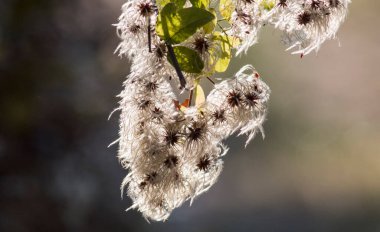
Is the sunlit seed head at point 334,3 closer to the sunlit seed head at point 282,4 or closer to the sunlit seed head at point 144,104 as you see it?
the sunlit seed head at point 282,4

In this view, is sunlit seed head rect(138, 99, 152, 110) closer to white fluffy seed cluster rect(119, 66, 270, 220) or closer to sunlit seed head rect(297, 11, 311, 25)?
white fluffy seed cluster rect(119, 66, 270, 220)

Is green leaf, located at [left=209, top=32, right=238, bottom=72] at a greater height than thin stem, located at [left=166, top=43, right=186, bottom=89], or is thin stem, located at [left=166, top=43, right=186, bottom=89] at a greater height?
thin stem, located at [left=166, top=43, right=186, bottom=89]

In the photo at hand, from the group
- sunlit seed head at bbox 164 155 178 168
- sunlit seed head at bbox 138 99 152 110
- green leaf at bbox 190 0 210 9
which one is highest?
green leaf at bbox 190 0 210 9

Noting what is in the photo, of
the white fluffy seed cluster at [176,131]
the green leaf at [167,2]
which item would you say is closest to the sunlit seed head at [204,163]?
the white fluffy seed cluster at [176,131]

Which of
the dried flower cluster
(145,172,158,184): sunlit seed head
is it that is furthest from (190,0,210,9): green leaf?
(145,172,158,184): sunlit seed head

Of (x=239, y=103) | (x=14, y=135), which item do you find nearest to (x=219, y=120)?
(x=239, y=103)

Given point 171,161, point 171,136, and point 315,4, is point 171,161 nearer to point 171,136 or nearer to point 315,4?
point 171,136

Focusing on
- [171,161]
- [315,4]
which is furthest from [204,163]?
[315,4]

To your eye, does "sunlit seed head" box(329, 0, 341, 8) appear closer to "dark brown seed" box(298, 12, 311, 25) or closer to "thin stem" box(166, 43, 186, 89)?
"dark brown seed" box(298, 12, 311, 25)
